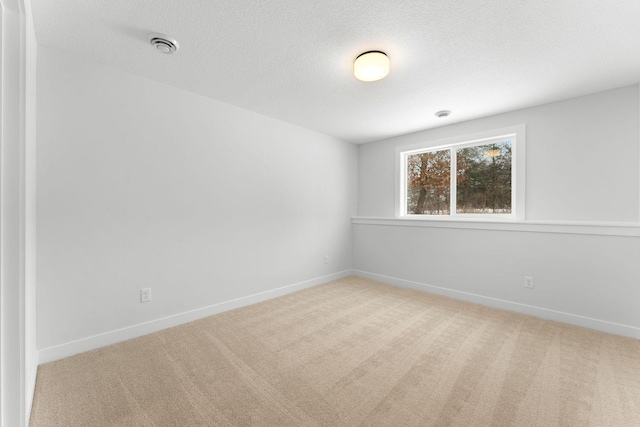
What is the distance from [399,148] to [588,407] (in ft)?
11.2

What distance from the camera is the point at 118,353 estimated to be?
2.10m

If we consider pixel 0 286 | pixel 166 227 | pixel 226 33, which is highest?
pixel 226 33

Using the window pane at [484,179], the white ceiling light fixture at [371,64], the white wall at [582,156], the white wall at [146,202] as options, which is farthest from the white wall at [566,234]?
the white wall at [146,202]

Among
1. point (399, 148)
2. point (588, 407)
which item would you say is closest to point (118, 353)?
point (588, 407)

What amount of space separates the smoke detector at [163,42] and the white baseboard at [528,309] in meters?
3.82

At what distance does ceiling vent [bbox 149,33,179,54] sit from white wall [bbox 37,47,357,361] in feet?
2.08

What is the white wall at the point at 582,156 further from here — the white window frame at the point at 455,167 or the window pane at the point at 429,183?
the window pane at the point at 429,183

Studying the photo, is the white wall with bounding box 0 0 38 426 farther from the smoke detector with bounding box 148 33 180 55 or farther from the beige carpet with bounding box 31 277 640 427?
the smoke detector with bounding box 148 33 180 55

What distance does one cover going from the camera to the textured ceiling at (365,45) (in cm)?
160

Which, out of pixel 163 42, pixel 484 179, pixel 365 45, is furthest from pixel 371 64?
pixel 484 179

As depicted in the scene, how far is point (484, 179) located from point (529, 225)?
80 cm

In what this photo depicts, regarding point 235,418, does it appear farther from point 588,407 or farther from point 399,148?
point 399,148

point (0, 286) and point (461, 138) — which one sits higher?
point (461, 138)

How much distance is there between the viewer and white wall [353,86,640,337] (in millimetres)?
2484
